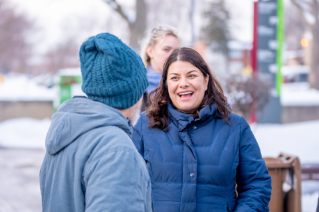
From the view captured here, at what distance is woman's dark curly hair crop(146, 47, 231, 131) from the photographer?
2371 millimetres

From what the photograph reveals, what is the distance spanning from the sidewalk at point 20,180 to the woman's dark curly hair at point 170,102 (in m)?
3.96

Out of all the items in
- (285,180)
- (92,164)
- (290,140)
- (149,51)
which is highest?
(149,51)

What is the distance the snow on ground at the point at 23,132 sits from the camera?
11164 millimetres

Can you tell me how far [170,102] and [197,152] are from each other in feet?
1.58

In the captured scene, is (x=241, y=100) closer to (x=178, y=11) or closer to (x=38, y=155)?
(x=38, y=155)

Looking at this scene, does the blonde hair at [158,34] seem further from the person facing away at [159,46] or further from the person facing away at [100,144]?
the person facing away at [100,144]

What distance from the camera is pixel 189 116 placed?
2.32 meters

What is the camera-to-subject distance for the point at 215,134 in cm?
226

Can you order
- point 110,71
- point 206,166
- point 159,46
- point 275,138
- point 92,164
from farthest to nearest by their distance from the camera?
point 275,138 → point 159,46 → point 206,166 → point 110,71 → point 92,164

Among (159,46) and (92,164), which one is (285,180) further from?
(92,164)

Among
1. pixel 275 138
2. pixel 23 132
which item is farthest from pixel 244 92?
pixel 23 132

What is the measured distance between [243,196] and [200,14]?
41.4 metres

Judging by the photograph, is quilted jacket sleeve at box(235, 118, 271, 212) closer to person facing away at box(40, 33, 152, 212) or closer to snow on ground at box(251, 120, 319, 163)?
person facing away at box(40, 33, 152, 212)

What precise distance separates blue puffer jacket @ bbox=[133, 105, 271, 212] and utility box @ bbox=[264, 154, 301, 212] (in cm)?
132
